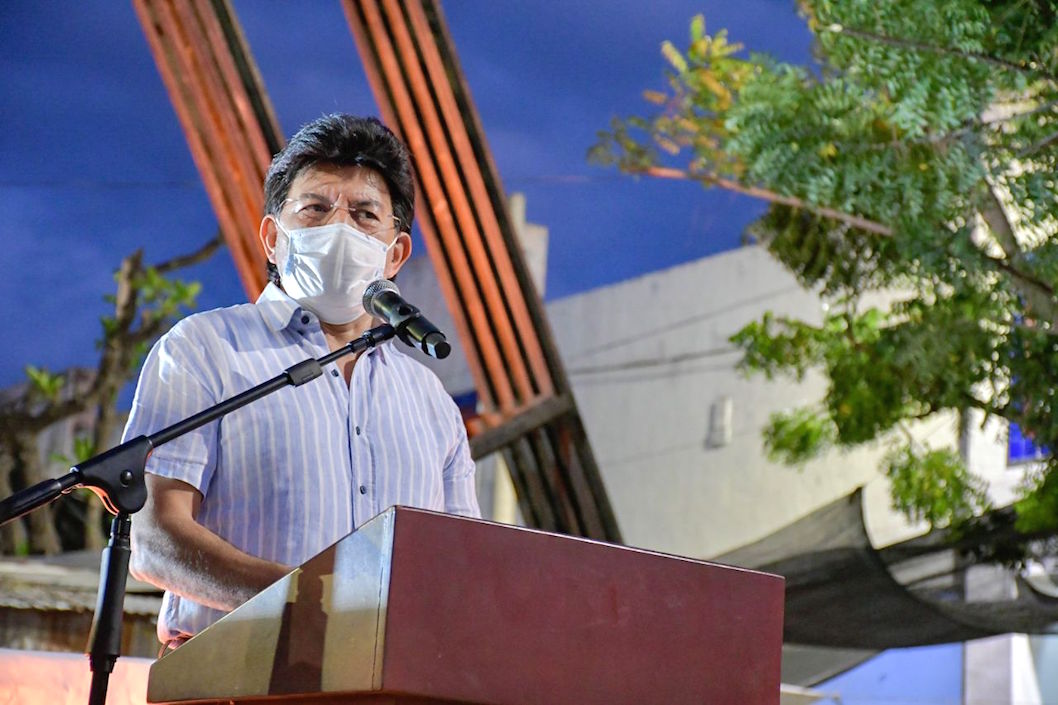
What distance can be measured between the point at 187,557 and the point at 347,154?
0.68 m

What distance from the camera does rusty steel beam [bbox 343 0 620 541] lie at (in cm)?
538

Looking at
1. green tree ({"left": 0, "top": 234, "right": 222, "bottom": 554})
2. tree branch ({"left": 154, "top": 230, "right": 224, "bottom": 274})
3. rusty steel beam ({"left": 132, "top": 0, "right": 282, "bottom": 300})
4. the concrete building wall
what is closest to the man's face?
rusty steel beam ({"left": 132, "top": 0, "right": 282, "bottom": 300})

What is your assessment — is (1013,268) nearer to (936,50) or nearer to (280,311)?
(936,50)

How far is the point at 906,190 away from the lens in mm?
4164

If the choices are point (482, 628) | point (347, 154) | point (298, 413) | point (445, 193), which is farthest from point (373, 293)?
point (445, 193)

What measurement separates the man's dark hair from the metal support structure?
3.08 metres

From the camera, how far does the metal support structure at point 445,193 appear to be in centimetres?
522

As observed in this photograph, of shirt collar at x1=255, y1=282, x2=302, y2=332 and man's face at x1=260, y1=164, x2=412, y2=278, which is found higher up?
man's face at x1=260, y1=164, x2=412, y2=278

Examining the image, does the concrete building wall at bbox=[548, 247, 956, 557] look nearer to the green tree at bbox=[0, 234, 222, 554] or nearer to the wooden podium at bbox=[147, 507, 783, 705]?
the green tree at bbox=[0, 234, 222, 554]

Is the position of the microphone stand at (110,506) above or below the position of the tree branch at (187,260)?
below

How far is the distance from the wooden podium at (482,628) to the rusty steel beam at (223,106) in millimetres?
3952

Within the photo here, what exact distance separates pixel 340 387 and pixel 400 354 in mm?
204

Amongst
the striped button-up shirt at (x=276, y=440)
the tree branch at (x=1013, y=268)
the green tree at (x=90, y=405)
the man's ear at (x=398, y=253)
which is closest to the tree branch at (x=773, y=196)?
the tree branch at (x=1013, y=268)

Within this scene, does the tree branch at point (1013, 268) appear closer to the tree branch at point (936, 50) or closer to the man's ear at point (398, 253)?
the tree branch at point (936, 50)
